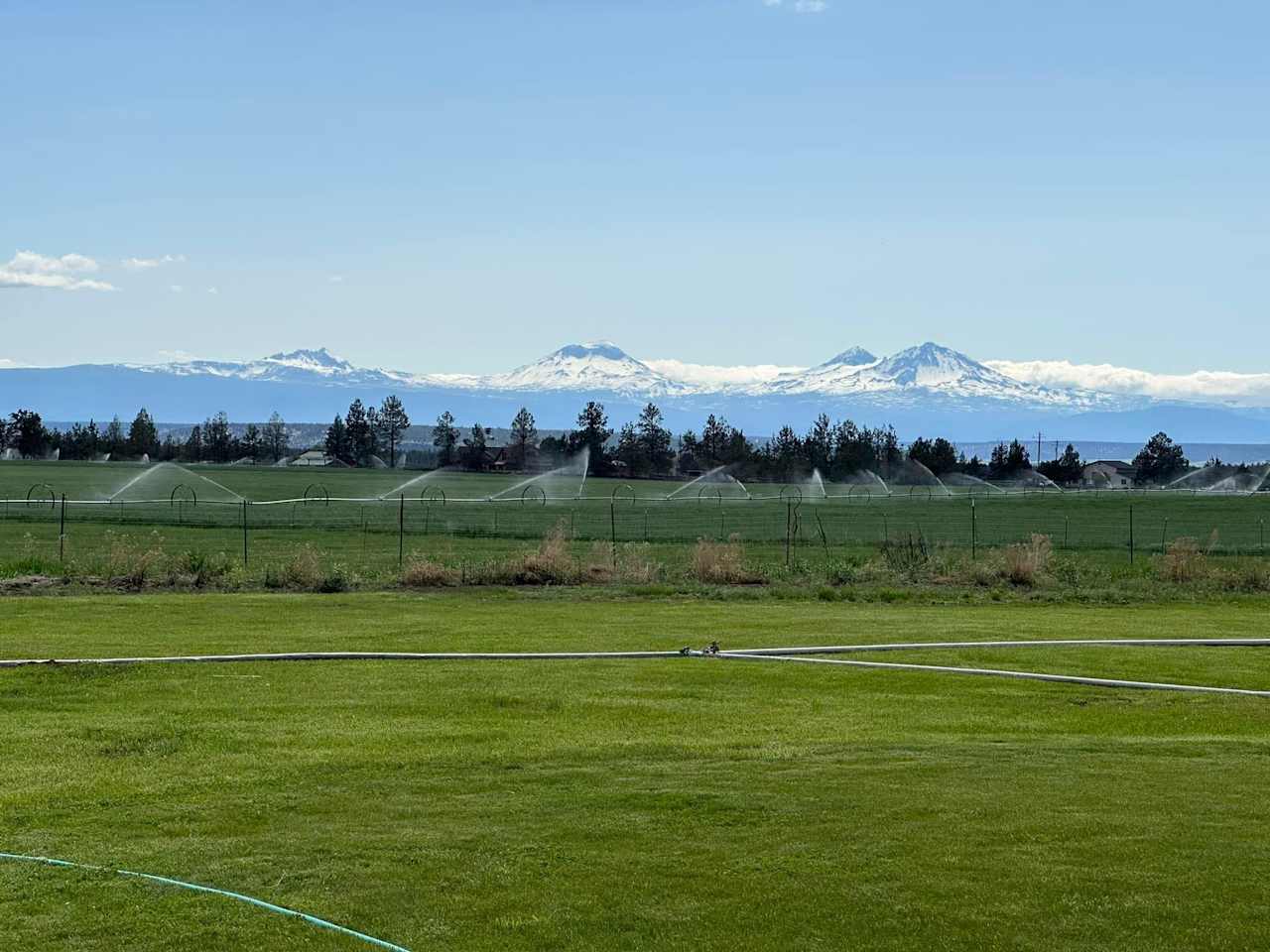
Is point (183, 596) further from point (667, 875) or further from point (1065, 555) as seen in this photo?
point (1065, 555)

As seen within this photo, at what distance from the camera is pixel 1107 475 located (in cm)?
15200

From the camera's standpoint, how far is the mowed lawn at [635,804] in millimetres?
7418

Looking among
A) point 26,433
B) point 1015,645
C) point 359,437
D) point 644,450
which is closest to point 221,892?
point 1015,645

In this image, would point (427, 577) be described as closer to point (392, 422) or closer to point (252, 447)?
point (252, 447)

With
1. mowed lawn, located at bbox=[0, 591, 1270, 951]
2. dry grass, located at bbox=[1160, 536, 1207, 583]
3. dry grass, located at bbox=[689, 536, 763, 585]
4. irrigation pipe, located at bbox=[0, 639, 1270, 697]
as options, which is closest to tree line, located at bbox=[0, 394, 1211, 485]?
dry grass, located at bbox=[1160, 536, 1207, 583]

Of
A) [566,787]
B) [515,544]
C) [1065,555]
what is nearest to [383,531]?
[515,544]

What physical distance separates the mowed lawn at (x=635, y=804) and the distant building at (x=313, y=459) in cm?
15713

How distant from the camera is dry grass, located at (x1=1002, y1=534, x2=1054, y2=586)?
3105 cm

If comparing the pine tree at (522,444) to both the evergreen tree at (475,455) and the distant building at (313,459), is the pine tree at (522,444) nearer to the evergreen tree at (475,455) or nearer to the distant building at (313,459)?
the evergreen tree at (475,455)

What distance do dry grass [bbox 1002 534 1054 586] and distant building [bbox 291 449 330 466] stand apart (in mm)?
143483

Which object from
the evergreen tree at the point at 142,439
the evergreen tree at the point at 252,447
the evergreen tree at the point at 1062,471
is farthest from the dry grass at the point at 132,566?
the evergreen tree at the point at 252,447

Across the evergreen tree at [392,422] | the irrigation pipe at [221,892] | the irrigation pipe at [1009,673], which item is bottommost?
the irrigation pipe at [1009,673]

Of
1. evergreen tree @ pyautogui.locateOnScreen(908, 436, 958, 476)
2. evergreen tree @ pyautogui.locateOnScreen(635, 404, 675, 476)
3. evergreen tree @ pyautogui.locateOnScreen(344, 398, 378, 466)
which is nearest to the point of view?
evergreen tree @ pyautogui.locateOnScreen(908, 436, 958, 476)

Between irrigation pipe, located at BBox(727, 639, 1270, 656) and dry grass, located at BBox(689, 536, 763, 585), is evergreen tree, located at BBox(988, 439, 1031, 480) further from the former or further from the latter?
irrigation pipe, located at BBox(727, 639, 1270, 656)
